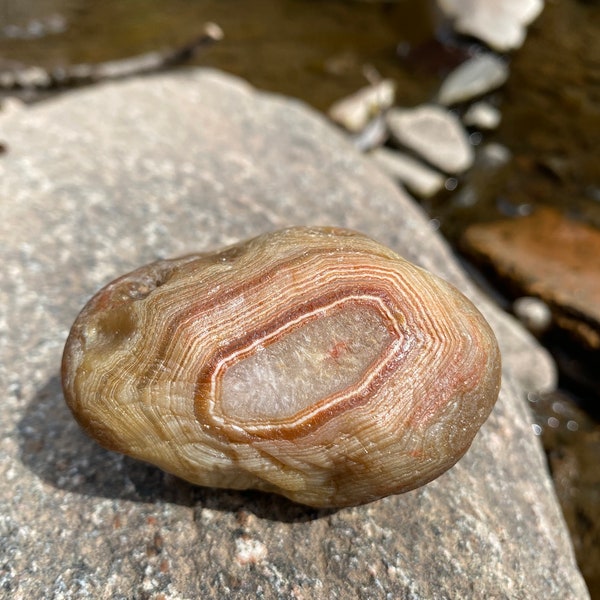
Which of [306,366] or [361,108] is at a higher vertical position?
[306,366]

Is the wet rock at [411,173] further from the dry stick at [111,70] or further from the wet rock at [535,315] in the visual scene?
the dry stick at [111,70]

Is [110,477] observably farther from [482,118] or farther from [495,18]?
[495,18]

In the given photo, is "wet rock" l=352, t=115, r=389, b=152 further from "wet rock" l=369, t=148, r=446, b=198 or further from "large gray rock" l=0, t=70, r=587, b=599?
"large gray rock" l=0, t=70, r=587, b=599

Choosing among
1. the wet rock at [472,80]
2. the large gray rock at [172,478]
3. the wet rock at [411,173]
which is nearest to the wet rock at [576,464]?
the large gray rock at [172,478]

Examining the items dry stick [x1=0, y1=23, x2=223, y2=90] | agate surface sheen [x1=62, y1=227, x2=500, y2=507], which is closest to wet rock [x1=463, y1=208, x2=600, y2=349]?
agate surface sheen [x1=62, y1=227, x2=500, y2=507]

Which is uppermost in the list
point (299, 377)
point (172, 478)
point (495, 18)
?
point (299, 377)

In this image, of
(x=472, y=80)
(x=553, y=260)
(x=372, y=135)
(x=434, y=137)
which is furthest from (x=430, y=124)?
(x=553, y=260)
